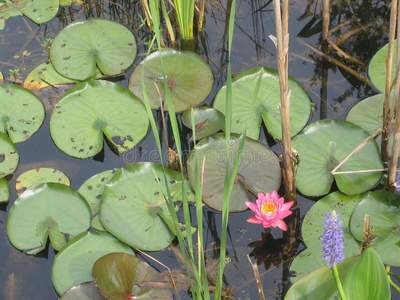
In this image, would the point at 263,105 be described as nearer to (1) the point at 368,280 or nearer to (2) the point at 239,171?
(2) the point at 239,171

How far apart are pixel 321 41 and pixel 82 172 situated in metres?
2.00

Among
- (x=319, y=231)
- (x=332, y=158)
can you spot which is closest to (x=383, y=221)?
(x=319, y=231)

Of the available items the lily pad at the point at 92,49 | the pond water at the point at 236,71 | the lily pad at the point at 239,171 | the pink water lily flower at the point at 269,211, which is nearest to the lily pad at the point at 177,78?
the pond water at the point at 236,71

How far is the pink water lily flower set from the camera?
238 centimetres

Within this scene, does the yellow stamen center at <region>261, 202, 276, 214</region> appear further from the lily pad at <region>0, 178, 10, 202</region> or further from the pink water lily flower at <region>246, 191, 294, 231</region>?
the lily pad at <region>0, 178, 10, 202</region>

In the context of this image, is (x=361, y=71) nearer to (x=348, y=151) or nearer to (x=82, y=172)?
(x=348, y=151)

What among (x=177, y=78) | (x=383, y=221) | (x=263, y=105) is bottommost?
(x=383, y=221)

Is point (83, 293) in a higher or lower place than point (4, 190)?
lower

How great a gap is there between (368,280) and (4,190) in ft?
6.95

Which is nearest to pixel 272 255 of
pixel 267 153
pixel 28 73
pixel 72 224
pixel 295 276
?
pixel 295 276

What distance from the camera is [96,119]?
2.99 m

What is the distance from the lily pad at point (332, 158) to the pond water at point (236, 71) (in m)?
0.15

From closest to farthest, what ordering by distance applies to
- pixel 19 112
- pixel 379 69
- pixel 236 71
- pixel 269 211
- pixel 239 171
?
pixel 269 211, pixel 239 171, pixel 19 112, pixel 379 69, pixel 236 71

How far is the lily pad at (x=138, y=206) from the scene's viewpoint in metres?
2.54
